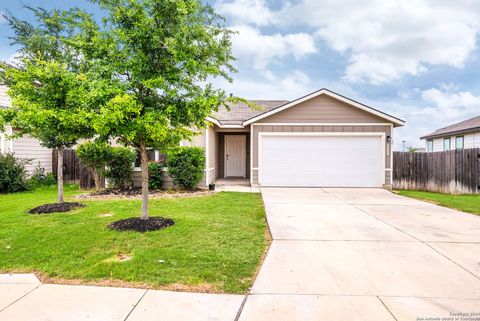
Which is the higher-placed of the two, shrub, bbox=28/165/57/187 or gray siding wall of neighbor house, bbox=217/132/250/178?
gray siding wall of neighbor house, bbox=217/132/250/178

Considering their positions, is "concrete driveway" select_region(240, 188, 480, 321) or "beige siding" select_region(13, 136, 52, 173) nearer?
"concrete driveway" select_region(240, 188, 480, 321)

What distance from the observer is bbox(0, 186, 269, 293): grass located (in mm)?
3334

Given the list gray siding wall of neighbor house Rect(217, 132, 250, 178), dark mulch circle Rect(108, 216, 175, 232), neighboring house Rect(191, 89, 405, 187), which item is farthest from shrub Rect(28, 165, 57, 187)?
dark mulch circle Rect(108, 216, 175, 232)

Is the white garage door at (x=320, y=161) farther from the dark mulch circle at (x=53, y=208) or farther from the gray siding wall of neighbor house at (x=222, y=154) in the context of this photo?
the dark mulch circle at (x=53, y=208)

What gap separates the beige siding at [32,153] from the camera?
40.9 feet

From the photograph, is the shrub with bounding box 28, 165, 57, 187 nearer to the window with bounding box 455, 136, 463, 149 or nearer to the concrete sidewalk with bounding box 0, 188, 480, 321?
the concrete sidewalk with bounding box 0, 188, 480, 321

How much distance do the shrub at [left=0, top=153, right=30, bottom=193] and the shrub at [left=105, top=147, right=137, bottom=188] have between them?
3418mm

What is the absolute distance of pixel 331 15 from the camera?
1148 centimetres

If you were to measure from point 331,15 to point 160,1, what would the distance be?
8.85 meters

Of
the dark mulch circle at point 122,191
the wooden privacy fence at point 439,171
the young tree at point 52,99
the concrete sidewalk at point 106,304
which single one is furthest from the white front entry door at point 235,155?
the concrete sidewalk at point 106,304

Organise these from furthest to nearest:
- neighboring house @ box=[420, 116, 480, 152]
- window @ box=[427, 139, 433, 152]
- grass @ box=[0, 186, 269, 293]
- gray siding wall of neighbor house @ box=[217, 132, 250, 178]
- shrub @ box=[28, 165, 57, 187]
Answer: window @ box=[427, 139, 433, 152] < neighboring house @ box=[420, 116, 480, 152] < gray siding wall of neighbor house @ box=[217, 132, 250, 178] < shrub @ box=[28, 165, 57, 187] < grass @ box=[0, 186, 269, 293]

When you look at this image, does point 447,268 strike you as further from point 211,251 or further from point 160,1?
point 160,1

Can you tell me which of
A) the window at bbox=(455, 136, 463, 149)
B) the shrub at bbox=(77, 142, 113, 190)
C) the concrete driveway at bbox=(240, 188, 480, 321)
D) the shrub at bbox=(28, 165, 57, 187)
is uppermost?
the window at bbox=(455, 136, 463, 149)

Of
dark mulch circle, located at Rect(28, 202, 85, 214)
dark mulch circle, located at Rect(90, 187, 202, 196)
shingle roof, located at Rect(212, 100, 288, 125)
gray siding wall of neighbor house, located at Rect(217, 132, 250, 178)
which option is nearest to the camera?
dark mulch circle, located at Rect(28, 202, 85, 214)
